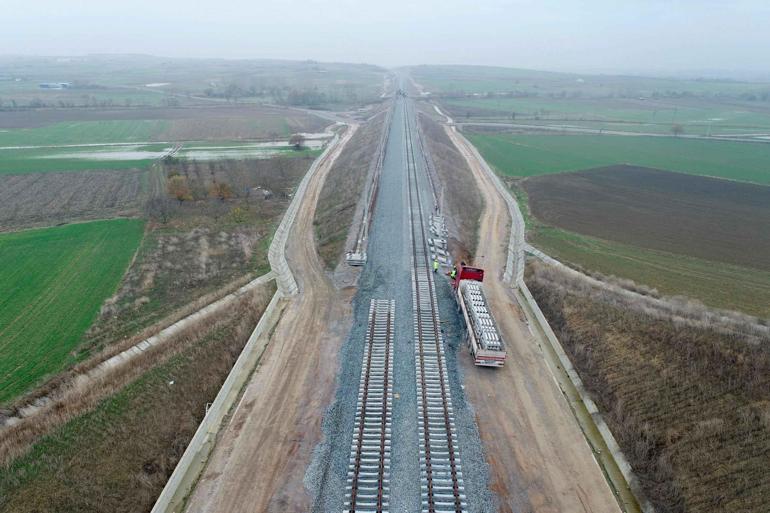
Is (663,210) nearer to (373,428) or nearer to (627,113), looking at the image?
(373,428)

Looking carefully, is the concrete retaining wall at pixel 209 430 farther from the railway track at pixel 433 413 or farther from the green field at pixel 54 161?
the green field at pixel 54 161

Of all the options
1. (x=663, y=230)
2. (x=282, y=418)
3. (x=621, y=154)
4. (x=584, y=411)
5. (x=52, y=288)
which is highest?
(x=621, y=154)

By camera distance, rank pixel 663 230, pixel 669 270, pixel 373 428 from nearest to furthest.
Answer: pixel 373 428, pixel 669 270, pixel 663 230

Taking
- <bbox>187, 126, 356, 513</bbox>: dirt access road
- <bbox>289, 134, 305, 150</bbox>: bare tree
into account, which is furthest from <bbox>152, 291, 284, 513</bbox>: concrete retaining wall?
<bbox>289, 134, 305, 150</bbox>: bare tree

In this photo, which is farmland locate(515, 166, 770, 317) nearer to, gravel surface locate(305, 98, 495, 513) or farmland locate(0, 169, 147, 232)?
gravel surface locate(305, 98, 495, 513)

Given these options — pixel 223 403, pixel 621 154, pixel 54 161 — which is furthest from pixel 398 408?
pixel 621 154
